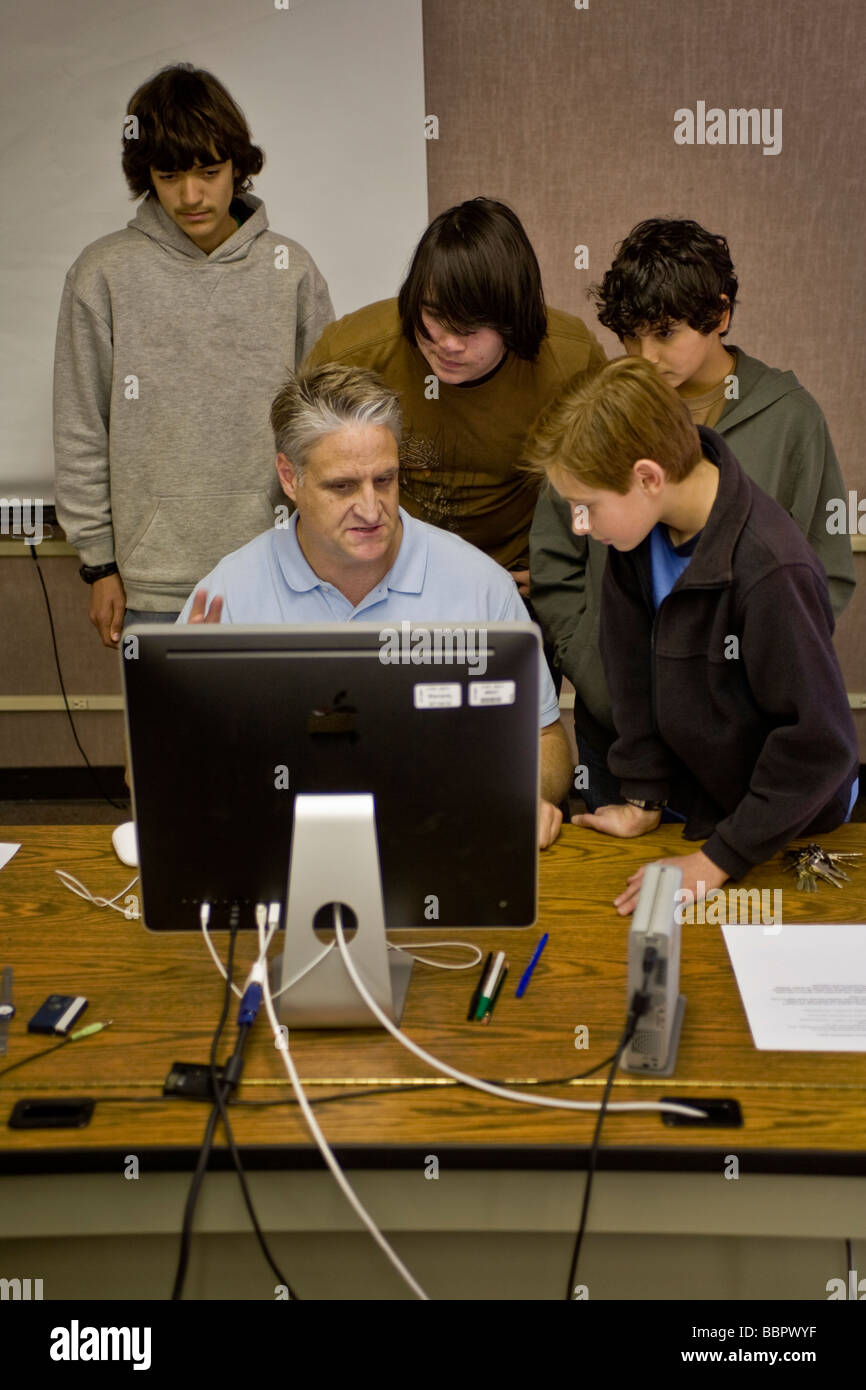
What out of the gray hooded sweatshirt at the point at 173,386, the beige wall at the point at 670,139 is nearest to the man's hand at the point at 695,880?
the gray hooded sweatshirt at the point at 173,386

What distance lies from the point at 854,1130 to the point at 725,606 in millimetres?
649

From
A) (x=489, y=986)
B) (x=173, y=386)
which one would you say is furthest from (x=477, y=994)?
(x=173, y=386)

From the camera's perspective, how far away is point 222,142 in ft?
7.77

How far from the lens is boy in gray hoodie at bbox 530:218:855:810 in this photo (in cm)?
198

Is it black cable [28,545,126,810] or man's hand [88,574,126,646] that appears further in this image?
black cable [28,545,126,810]

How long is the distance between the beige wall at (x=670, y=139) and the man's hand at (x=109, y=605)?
1303 millimetres

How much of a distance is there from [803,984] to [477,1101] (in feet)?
1.36

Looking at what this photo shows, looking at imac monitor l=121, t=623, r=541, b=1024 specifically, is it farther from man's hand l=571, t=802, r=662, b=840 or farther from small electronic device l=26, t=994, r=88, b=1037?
man's hand l=571, t=802, r=662, b=840

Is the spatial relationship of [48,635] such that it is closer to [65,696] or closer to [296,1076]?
[65,696]

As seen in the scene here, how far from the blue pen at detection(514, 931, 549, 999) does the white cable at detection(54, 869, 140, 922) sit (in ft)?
1.69

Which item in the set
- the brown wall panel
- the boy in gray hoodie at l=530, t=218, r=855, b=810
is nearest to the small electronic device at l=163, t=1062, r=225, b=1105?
the boy in gray hoodie at l=530, t=218, r=855, b=810

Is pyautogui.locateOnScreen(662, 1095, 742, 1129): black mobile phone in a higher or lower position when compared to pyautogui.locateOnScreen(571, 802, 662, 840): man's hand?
lower

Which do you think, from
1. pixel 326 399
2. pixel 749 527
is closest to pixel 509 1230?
pixel 749 527

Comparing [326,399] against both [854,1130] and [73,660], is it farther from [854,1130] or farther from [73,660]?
[73,660]
